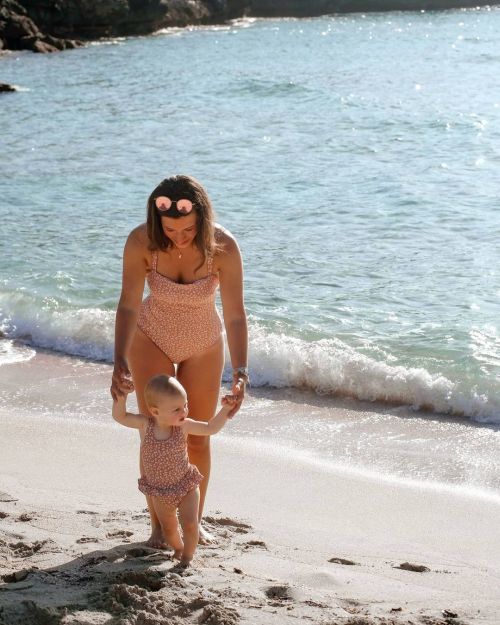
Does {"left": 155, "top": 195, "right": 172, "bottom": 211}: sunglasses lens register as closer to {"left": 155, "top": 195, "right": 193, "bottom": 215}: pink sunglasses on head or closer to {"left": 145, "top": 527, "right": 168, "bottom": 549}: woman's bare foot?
{"left": 155, "top": 195, "right": 193, "bottom": 215}: pink sunglasses on head

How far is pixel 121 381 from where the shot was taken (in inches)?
165

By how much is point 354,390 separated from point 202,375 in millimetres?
3273

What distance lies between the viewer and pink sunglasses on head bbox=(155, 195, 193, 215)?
4139mm

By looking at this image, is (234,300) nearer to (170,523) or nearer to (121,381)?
(121,381)

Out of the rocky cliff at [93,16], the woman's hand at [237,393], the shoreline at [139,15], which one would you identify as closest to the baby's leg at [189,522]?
the woman's hand at [237,393]

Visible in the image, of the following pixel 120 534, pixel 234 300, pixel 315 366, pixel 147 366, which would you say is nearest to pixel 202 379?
pixel 147 366

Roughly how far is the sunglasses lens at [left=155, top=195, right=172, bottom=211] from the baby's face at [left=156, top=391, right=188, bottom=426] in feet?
2.39

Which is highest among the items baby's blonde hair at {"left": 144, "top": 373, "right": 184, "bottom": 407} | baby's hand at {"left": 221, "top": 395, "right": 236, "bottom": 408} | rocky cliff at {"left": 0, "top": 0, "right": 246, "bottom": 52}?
rocky cliff at {"left": 0, "top": 0, "right": 246, "bottom": 52}

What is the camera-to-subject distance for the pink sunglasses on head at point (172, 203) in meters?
4.14

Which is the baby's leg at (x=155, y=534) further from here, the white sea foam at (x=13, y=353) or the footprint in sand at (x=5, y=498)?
the white sea foam at (x=13, y=353)

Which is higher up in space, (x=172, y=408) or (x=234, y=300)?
(x=234, y=300)

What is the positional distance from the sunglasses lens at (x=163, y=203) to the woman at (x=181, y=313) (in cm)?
11

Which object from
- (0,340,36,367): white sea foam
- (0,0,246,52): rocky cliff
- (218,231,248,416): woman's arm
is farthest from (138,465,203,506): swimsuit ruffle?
(0,0,246,52): rocky cliff

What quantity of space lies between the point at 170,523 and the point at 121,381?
1.94 feet
